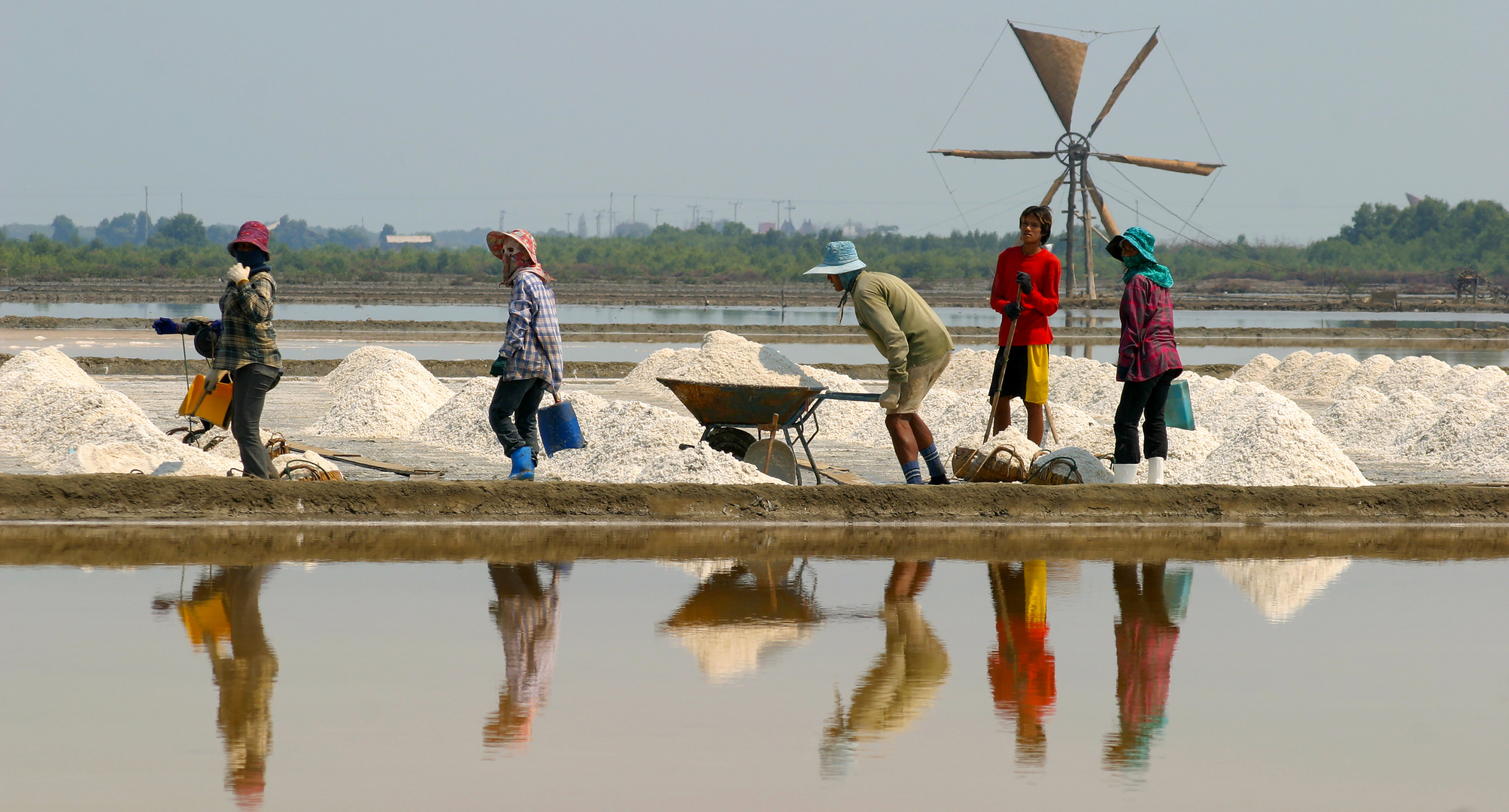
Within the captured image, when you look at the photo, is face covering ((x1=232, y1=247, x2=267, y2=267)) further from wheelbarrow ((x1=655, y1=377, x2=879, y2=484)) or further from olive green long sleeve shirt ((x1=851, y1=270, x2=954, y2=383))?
olive green long sleeve shirt ((x1=851, y1=270, x2=954, y2=383))

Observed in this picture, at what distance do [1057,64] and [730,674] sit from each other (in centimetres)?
4986

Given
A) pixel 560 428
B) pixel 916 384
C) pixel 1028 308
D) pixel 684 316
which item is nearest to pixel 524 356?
pixel 560 428

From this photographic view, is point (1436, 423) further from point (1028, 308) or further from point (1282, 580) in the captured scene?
point (1282, 580)

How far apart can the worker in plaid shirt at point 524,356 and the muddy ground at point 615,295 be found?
41.7 meters

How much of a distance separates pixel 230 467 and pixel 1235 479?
5257 mm

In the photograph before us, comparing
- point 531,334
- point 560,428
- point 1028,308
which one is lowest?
point 560,428

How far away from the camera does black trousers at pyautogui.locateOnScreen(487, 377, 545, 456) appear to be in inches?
272

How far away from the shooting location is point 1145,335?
22.3 feet

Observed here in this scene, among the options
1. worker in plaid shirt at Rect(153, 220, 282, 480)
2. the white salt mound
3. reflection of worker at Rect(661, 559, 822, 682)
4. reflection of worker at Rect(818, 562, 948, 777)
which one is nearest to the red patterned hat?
worker in plaid shirt at Rect(153, 220, 282, 480)

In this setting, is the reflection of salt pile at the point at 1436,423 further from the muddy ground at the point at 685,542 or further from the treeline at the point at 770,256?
the treeline at the point at 770,256

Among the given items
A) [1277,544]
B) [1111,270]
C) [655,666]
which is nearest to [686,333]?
[1277,544]

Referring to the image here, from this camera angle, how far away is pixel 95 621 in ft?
14.3

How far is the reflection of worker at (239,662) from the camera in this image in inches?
121

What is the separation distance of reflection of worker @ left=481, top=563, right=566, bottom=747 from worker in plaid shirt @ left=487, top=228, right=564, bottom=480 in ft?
5.44
